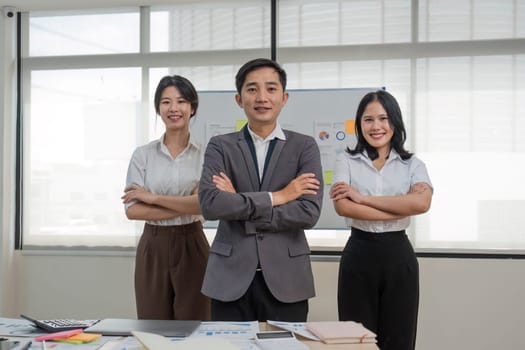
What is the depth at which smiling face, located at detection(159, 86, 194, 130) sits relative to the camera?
2668 mm

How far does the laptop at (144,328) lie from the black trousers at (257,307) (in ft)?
1.34

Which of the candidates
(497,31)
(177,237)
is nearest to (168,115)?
(177,237)

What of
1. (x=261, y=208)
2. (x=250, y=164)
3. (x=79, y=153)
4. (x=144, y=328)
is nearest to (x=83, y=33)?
(x=79, y=153)

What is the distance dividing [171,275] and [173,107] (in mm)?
866

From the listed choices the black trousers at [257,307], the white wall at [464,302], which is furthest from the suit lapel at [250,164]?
the white wall at [464,302]

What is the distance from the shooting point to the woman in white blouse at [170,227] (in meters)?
2.51

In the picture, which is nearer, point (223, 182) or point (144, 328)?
point (144, 328)

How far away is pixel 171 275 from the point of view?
251cm

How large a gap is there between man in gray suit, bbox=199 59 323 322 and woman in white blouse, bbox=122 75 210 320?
394 millimetres

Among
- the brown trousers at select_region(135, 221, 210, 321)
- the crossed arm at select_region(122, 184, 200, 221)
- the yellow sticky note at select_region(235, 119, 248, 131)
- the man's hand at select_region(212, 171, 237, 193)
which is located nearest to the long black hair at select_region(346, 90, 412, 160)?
the man's hand at select_region(212, 171, 237, 193)

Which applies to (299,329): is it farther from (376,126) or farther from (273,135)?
(376,126)

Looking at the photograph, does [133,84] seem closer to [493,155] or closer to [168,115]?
[168,115]

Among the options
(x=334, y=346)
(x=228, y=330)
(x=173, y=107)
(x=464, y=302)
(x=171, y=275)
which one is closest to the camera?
(x=334, y=346)

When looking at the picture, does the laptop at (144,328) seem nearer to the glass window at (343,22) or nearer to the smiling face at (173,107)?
the smiling face at (173,107)
